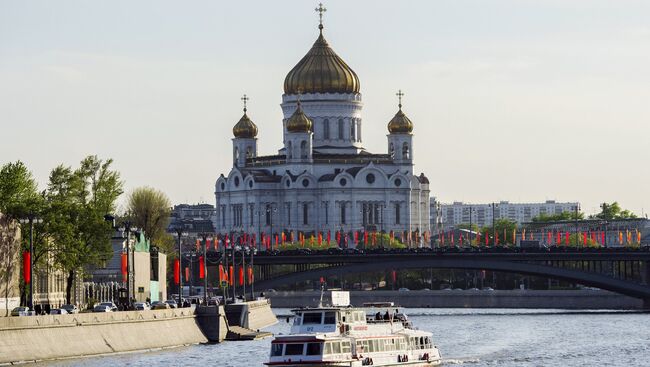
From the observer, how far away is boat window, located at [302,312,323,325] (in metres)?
90.7

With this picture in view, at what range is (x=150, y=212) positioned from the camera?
193250 mm

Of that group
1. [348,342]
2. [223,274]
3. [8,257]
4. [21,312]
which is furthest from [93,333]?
[223,274]

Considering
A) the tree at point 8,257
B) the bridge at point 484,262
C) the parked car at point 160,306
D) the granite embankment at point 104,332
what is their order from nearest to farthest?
the granite embankment at point 104,332, the parked car at point 160,306, the tree at point 8,257, the bridge at point 484,262

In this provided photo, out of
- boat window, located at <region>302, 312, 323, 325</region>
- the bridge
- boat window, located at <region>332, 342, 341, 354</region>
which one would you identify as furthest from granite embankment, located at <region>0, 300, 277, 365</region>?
the bridge

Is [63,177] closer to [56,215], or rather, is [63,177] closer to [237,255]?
[56,215]

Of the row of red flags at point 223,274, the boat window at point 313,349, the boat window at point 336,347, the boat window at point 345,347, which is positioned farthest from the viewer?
the row of red flags at point 223,274

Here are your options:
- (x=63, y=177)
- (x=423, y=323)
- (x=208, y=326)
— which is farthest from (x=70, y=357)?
(x=423, y=323)

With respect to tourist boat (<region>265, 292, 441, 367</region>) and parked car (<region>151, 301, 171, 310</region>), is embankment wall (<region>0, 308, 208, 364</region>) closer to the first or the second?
parked car (<region>151, 301, 171, 310</region>)

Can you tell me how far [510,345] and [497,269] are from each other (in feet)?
194

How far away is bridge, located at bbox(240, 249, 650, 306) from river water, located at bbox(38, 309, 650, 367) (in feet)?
21.5

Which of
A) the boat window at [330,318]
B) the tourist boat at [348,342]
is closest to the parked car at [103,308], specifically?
the tourist boat at [348,342]

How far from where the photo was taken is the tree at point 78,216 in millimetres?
123438

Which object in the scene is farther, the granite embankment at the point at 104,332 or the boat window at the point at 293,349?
the granite embankment at the point at 104,332

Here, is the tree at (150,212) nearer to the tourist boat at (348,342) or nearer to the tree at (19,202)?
the tree at (19,202)
